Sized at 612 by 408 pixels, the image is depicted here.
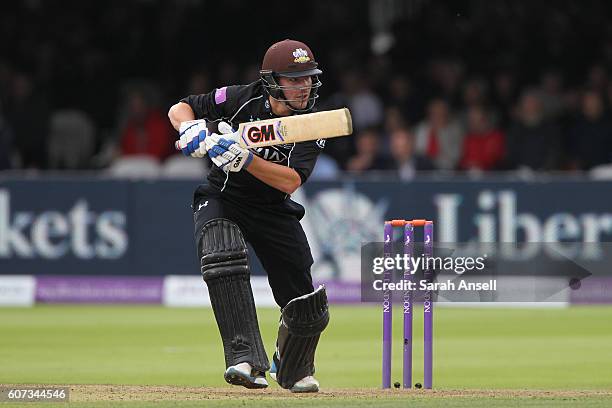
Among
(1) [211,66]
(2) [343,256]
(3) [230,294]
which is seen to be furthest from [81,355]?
(1) [211,66]

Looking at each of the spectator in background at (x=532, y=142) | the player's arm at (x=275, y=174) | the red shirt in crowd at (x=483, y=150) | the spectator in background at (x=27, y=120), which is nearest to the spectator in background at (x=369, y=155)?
the red shirt in crowd at (x=483, y=150)

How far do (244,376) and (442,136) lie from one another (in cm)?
818

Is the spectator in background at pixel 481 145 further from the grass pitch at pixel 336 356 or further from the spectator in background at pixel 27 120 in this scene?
the spectator in background at pixel 27 120

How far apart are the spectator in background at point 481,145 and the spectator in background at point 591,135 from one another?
76 cm

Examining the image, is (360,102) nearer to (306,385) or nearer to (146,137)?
(146,137)

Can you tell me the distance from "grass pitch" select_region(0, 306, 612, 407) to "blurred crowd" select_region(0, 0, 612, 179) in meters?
2.21

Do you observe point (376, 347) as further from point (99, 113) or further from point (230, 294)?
point (99, 113)

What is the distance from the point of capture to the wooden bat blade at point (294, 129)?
6.43m

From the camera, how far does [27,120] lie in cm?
1511

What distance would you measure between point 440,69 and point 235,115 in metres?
8.57

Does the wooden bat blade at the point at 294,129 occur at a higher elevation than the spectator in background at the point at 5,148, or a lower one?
lower

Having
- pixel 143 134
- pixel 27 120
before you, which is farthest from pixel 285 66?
pixel 27 120

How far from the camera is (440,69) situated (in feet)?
49.6

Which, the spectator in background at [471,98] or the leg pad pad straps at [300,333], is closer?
the leg pad pad straps at [300,333]
